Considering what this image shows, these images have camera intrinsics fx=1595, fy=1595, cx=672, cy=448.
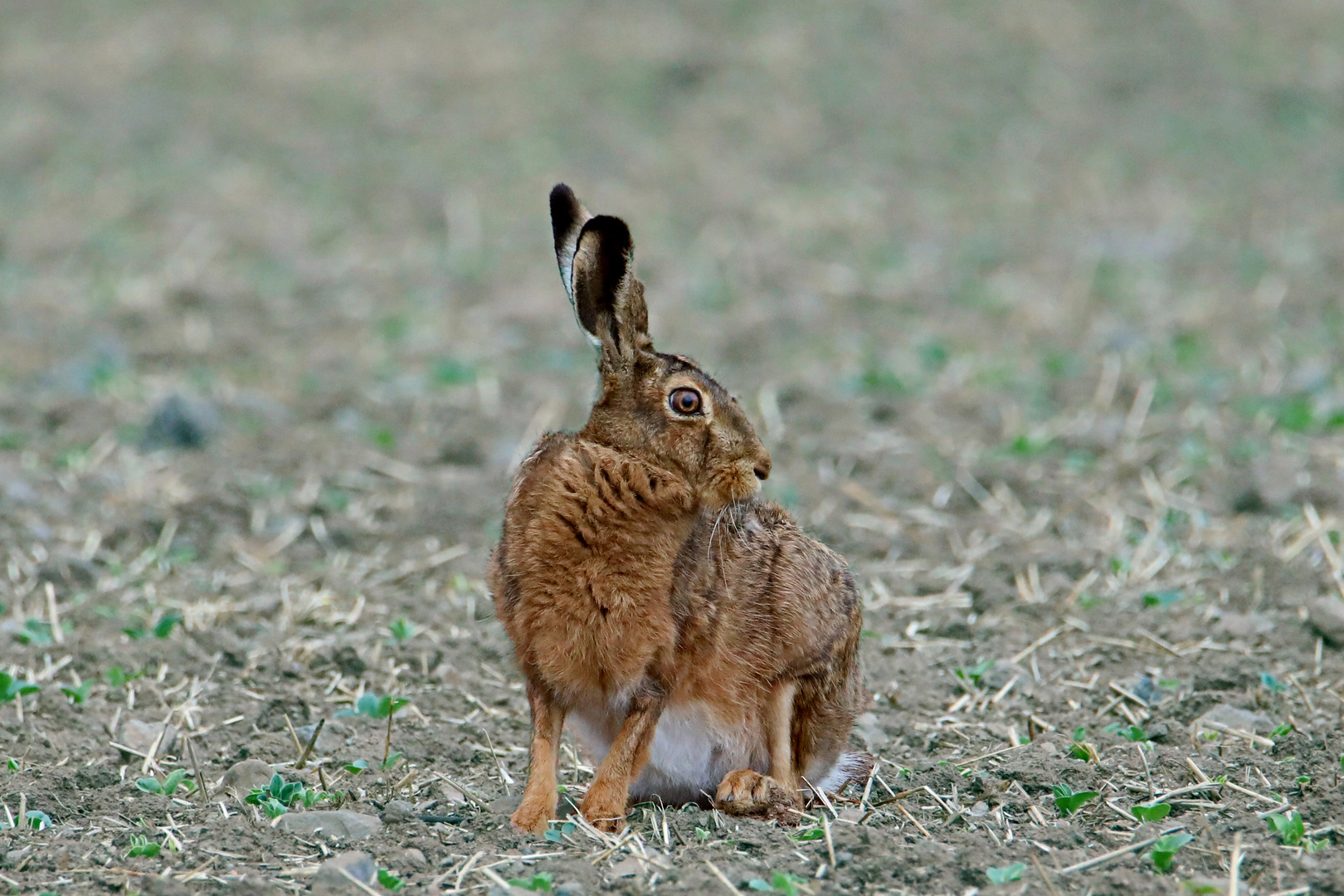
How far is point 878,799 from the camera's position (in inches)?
184

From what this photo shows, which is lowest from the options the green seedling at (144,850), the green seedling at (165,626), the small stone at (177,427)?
the small stone at (177,427)

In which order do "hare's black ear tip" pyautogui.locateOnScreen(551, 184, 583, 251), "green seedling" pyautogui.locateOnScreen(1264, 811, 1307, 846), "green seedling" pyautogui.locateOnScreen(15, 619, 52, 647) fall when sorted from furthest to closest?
1. "green seedling" pyautogui.locateOnScreen(15, 619, 52, 647)
2. "hare's black ear tip" pyautogui.locateOnScreen(551, 184, 583, 251)
3. "green seedling" pyautogui.locateOnScreen(1264, 811, 1307, 846)

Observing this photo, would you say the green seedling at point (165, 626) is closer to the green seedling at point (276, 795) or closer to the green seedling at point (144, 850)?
the green seedling at point (276, 795)

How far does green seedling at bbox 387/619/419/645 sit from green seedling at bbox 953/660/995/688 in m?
2.09

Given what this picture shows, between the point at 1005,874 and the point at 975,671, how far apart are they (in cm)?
197

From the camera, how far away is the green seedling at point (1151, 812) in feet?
14.4

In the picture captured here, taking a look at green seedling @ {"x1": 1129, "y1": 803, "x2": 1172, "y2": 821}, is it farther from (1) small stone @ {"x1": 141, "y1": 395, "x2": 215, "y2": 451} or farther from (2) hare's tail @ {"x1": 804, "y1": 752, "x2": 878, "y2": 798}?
(1) small stone @ {"x1": 141, "y1": 395, "x2": 215, "y2": 451}

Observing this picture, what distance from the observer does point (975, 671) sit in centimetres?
586

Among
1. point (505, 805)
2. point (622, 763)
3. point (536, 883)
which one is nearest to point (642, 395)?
point (622, 763)

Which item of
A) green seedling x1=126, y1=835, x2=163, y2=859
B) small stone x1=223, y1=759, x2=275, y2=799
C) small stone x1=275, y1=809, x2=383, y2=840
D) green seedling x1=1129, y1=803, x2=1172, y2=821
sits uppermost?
green seedling x1=1129, y1=803, x2=1172, y2=821

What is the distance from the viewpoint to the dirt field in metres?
4.56

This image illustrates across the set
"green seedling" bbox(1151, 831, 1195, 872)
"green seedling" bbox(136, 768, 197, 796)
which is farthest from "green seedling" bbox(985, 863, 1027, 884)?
A: "green seedling" bbox(136, 768, 197, 796)

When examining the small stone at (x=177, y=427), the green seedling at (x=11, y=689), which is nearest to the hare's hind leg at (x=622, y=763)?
the green seedling at (x=11, y=689)

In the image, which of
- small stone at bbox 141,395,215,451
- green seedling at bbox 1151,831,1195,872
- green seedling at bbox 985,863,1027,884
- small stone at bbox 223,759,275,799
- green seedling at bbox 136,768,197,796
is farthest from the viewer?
small stone at bbox 141,395,215,451
